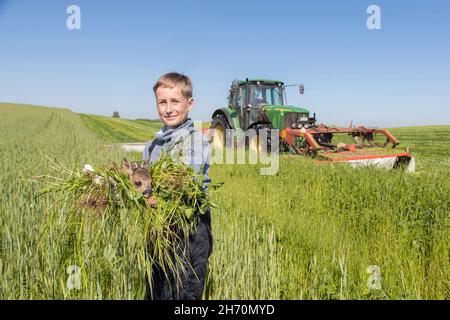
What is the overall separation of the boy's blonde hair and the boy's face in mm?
19

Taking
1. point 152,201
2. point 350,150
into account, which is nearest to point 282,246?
point 152,201

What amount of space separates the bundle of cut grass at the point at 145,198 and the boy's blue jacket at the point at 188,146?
105 mm

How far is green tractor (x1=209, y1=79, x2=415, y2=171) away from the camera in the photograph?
7891mm

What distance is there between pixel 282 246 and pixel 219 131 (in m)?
9.33

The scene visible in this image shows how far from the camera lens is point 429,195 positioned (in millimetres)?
4035

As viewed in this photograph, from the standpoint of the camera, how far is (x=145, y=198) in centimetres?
152

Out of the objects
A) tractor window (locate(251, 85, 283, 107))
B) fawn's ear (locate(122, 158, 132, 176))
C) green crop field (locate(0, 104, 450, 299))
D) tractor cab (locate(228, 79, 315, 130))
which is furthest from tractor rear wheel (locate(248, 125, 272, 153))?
fawn's ear (locate(122, 158, 132, 176))

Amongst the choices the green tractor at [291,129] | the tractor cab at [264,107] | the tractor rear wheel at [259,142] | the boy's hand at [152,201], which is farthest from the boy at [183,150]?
the tractor cab at [264,107]

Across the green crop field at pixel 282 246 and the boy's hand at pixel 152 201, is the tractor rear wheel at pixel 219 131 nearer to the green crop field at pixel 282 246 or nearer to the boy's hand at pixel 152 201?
the green crop field at pixel 282 246

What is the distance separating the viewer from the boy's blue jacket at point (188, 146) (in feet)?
5.57

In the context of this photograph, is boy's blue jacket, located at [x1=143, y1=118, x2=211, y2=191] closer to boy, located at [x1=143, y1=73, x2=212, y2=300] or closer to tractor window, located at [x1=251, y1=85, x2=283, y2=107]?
boy, located at [x1=143, y1=73, x2=212, y2=300]
